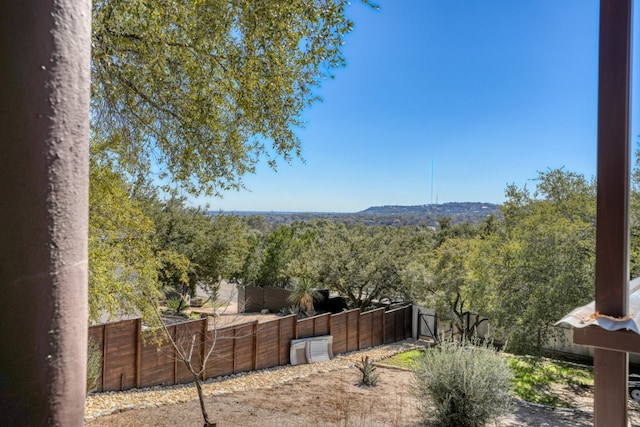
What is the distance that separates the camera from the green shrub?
6148 millimetres

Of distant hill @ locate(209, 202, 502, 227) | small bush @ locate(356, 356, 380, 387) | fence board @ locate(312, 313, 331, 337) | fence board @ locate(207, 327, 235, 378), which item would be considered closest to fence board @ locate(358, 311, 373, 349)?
fence board @ locate(312, 313, 331, 337)

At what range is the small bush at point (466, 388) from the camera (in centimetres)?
534

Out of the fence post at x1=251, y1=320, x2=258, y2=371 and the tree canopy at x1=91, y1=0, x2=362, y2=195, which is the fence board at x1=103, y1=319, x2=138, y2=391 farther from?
the tree canopy at x1=91, y1=0, x2=362, y2=195

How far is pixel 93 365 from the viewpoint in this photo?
617 cm

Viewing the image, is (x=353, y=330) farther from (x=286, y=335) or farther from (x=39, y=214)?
(x=39, y=214)

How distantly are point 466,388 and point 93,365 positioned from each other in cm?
529

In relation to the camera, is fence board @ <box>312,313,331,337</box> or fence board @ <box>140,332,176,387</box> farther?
fence board @ <box>312,313,331,337</box>

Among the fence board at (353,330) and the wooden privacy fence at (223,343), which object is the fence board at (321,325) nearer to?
the wooden privacy fence at (223,343)

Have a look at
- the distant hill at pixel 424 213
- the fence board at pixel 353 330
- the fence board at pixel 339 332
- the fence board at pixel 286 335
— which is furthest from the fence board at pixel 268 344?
the distant hill at pixel 424 213

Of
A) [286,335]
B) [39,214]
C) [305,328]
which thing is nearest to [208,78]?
[39,214]

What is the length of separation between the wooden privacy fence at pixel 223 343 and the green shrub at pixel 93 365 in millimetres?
159

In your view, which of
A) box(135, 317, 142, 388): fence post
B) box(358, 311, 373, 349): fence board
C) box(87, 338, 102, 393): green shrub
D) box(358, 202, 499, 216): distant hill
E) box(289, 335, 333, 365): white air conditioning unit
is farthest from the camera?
box(358, 202, 499, 216): distant hill

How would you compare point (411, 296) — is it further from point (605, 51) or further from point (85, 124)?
point (85, 124)

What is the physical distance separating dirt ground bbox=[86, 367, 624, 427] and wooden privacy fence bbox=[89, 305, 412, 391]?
1080 millimetres
